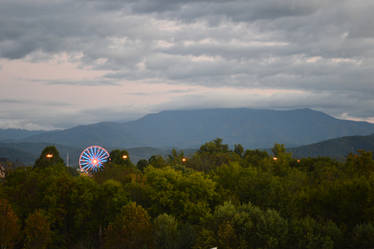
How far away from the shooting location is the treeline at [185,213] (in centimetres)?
3781

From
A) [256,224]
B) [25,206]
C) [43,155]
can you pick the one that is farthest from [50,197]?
[43,155]

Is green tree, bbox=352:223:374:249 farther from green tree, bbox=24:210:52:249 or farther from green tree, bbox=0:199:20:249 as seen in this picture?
green tree, bbox=0:199:20:249

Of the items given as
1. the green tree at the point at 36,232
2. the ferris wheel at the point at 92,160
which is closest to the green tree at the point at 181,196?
the green tree at the point at 36,232

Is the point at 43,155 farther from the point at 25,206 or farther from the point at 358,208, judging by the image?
the point at 358,208

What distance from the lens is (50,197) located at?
4919 centimetres

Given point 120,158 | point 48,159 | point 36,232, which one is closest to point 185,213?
point 36,232

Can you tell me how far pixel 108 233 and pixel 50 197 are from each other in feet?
40.1

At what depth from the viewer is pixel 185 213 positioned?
48.0 meters

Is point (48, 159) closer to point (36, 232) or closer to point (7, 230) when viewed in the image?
point (36, 232)

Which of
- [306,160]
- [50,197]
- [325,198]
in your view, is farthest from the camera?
[306,160]

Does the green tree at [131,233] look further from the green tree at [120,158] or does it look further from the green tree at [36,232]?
the green tree at [120,158]

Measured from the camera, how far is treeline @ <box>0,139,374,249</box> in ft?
124

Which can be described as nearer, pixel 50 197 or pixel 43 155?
pixel 50 197

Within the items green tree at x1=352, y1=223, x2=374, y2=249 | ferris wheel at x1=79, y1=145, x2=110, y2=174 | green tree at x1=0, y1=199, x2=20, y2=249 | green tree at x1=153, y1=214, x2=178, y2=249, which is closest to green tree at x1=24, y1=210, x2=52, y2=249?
green tree at x1=0, y1=199, x2=20, y2=249
